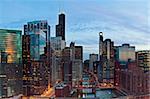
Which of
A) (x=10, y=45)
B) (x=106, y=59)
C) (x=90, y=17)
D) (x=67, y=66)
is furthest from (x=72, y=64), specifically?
(x=10, y=45)

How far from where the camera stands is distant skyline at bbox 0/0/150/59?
4.46 ft

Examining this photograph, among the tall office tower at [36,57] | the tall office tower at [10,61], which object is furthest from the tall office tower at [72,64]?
the tall office tower at [10,61]

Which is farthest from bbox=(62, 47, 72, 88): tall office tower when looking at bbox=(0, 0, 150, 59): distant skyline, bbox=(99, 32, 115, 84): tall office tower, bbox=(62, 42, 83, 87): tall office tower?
bbox=(99, 32, 115, 84): tall office tower

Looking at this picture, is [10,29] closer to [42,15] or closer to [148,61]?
[42,15]

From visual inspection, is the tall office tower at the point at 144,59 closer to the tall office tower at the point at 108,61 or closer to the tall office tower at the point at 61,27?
the tall office tower at the point at 108,61

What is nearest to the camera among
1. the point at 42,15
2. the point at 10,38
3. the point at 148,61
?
the point at 148,61

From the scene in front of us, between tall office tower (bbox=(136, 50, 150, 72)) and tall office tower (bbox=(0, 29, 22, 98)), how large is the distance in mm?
685

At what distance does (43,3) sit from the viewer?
1.42 metres

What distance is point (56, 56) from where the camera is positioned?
179 cm

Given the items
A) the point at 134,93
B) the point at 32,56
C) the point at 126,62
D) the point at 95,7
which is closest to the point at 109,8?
the point at 95,7

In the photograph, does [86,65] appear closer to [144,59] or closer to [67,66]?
[67,66]

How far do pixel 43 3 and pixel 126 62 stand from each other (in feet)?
1.97

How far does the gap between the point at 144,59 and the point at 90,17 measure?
42 centimetres

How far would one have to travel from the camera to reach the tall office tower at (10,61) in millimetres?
1367
